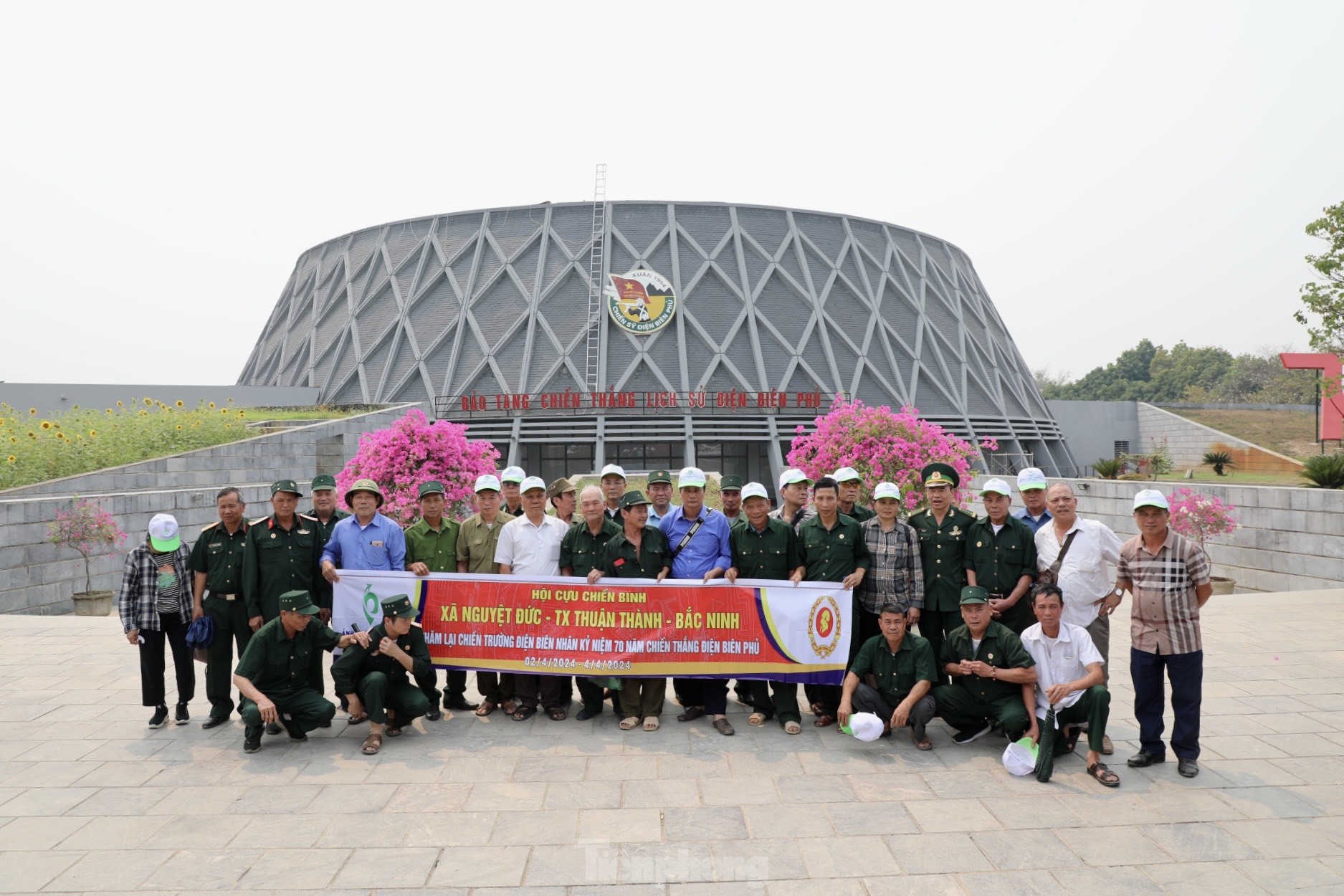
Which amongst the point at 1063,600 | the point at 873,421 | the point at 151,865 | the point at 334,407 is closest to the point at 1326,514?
the point at 873,421

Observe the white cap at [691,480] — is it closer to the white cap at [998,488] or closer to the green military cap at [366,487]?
the white cap at [998,488]

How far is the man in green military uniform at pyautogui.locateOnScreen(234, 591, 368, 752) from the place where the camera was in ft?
19.4

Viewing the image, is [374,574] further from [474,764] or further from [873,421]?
[873,421]

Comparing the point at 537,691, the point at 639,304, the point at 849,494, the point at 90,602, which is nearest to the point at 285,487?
the point at 537,691

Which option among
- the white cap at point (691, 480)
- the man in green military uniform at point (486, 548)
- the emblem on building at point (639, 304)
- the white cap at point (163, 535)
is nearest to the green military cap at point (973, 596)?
the white cap at point (691, 480)

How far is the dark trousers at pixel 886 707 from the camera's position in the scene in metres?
5.91

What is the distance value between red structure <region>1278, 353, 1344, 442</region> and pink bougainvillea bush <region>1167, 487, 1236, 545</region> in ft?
31.9

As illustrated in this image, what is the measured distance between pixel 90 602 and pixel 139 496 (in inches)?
82.6

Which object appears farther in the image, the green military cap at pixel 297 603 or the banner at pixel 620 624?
the banner at pixel 620 624

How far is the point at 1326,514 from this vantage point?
12.6m

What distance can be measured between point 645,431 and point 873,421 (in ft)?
52.4

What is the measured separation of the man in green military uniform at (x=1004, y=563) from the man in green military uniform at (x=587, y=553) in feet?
9.54

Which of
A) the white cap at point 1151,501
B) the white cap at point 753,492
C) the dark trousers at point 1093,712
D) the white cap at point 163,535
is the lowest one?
the dark trousers at point 1093,712

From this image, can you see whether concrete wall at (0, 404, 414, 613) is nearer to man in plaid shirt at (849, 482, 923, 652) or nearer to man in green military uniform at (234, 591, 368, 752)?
man in green military uniform at (234, 591, 368, 752)
